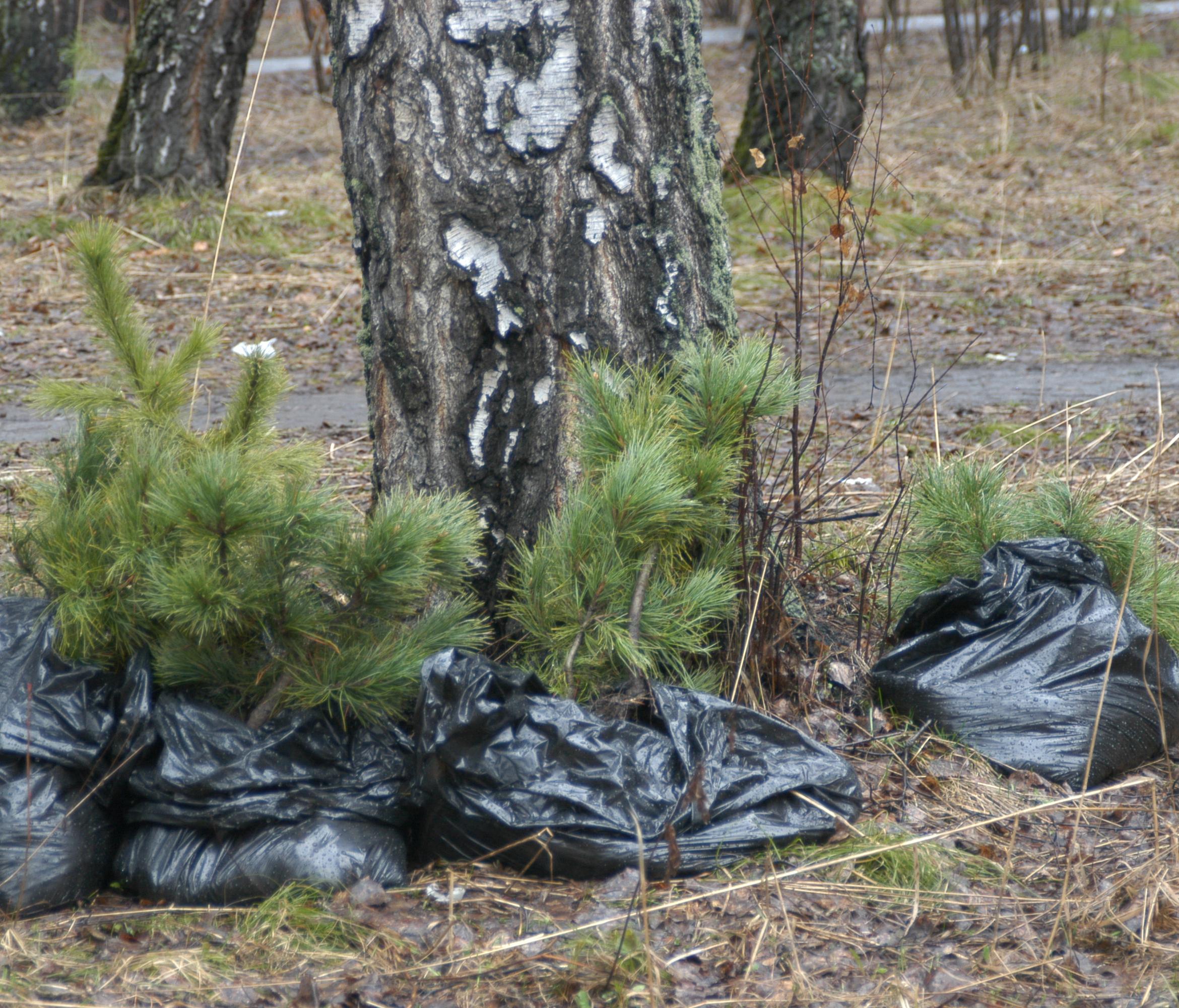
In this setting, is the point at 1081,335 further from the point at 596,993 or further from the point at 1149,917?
the point at 596,993

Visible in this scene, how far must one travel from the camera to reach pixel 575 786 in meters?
1.99

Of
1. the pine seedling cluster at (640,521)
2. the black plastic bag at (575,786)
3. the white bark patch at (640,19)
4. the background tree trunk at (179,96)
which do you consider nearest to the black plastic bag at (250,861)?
the black plastic bag at (575,786)

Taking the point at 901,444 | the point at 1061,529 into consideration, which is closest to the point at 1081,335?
the point at 901,444

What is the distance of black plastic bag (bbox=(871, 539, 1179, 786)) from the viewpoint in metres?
2.41

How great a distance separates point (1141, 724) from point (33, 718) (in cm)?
229

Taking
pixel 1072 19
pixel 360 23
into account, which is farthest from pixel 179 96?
pixel 1072 19

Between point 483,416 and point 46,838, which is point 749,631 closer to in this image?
point 483,416

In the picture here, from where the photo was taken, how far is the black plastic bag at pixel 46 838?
6.21ft

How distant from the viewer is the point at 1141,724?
245cm

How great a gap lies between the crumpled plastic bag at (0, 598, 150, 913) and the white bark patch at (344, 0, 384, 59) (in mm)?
1278

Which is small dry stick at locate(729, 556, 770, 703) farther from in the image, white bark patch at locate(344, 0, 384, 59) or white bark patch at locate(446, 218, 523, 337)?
white bark patch at locate(344, 0, 384, 59)

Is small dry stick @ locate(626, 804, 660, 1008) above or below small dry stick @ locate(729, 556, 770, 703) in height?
below

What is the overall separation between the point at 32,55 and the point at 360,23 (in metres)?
11.6

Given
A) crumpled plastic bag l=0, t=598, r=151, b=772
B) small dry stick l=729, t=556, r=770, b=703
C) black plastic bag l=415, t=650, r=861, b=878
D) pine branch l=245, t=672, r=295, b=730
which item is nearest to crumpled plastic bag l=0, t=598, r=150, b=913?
crumpled plastic bag l=0, t=598, r=151, b=772
